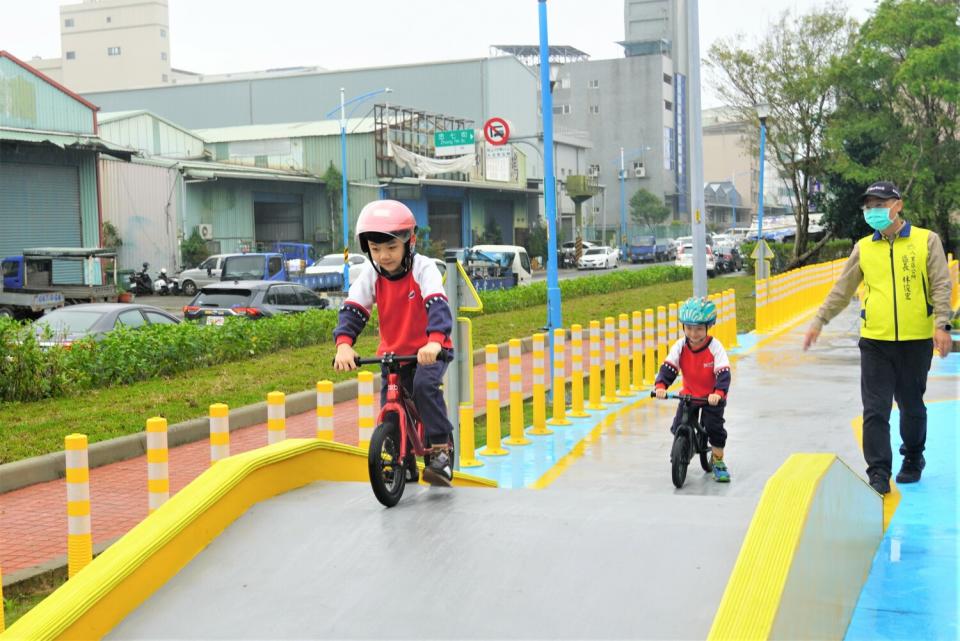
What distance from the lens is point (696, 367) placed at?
8.77 meters

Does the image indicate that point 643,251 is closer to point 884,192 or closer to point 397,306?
point 884,192

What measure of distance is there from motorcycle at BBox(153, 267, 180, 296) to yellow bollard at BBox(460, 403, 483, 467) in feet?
109

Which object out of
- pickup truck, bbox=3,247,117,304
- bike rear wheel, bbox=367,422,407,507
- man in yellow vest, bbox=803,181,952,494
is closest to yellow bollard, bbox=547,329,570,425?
man in yellow vest, bbox=803,181,952,494

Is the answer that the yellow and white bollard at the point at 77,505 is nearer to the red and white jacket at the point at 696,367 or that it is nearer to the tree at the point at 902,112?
the red and white jacket at the point at 696,367

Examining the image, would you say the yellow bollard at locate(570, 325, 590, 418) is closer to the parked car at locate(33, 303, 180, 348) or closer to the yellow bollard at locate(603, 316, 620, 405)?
the yellow bollard at locate(603, 316, 620, 405)

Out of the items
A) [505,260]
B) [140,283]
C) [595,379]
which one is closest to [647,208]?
[505,260]

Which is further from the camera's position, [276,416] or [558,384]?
[558,384]

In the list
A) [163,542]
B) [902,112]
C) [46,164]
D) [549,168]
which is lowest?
[163,542]

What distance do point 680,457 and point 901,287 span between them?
212 centimetres

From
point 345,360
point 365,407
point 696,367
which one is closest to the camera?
point 345,360

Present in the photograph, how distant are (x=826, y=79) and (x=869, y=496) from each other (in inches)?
1158

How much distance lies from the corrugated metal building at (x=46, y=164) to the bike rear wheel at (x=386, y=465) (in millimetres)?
30144

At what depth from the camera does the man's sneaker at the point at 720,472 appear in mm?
9109

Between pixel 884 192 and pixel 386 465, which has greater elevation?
pixel 884 192
